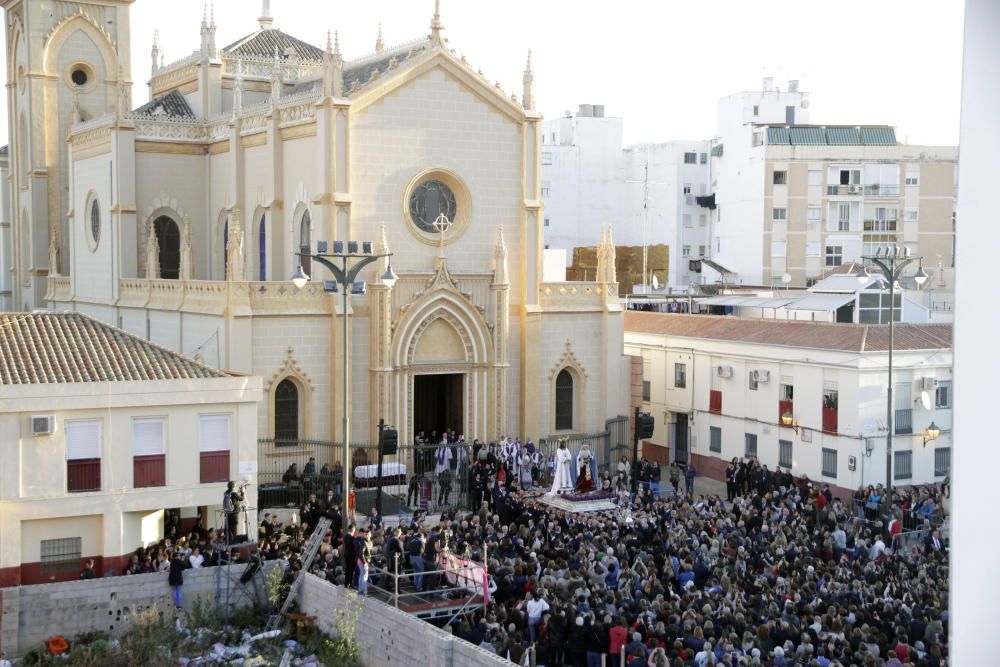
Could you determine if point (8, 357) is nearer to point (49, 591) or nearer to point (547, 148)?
point (49, 591)

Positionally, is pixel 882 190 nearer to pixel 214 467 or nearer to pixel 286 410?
pixel 286 410

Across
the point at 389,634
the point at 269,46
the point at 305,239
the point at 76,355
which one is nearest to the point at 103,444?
the point at 76,355

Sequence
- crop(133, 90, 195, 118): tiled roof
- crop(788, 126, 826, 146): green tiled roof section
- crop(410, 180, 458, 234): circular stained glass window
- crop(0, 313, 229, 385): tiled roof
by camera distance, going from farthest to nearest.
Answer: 1. crop(788, 126, 826, 146): green tiled roof section
2. crop(133, 90, 195, 118): tiled roof
3. crop(410, 180, 458, 234): circular stained glass window
4. crop(0, 313, 229, 385): tiled roof

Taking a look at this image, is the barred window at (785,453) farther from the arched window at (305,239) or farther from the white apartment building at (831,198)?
the white apartment building at (831,198)

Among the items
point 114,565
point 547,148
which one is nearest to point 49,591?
point 114,565

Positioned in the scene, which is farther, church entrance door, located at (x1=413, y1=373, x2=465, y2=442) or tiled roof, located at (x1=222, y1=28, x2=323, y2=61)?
tiled roof, located at (x1=222, y1=28, x2=323, y2=61)

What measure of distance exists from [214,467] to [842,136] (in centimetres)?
4080

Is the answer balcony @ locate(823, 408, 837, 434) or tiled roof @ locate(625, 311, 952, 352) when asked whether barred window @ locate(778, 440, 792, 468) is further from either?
tiled roof @ locate(625, 311, 952, 352)

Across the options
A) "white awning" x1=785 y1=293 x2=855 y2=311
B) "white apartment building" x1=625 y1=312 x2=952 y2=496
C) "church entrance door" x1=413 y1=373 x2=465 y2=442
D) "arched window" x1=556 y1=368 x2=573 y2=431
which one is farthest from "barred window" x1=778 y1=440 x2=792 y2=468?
"church entrance door" x1=413 y1=373 x2=465 y2=442

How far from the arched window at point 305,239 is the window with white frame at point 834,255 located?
30514mm

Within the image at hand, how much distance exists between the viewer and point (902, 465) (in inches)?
1272

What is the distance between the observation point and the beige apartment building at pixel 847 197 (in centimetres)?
5519

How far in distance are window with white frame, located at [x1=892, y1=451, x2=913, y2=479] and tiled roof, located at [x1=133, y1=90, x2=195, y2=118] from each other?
27096 millimetres

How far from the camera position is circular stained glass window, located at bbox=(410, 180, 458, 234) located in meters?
34.9
